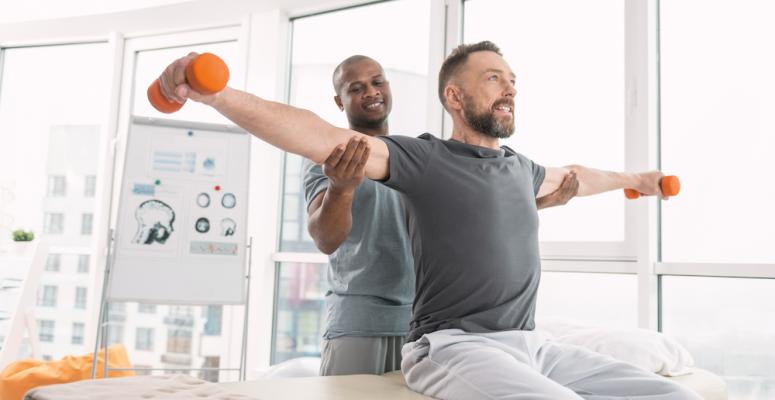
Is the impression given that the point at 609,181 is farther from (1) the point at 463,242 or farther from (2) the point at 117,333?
(2) the point at 117,333

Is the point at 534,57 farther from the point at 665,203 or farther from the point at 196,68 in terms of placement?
the point at 196,68

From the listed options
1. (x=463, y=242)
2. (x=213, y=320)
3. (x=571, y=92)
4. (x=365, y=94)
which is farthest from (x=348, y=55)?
(x=463, y=242)

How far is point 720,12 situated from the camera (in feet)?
8.39

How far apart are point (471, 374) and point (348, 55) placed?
2.77 m

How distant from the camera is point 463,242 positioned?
4.91ft

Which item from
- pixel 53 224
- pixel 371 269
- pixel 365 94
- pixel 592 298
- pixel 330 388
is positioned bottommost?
pixel 330 388

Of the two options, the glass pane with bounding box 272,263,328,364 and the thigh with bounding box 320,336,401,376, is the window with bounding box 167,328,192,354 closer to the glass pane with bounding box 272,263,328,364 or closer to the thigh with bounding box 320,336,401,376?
the glass pane with bounding box 272,263,328,364

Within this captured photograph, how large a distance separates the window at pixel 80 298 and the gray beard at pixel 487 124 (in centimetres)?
335

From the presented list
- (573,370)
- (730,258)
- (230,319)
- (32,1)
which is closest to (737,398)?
(730,258)

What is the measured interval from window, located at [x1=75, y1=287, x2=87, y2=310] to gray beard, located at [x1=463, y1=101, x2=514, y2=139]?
335cm

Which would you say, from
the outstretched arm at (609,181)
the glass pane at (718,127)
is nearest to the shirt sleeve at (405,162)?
the outstretched arm at (609,181)

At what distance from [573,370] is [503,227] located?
1.13ft

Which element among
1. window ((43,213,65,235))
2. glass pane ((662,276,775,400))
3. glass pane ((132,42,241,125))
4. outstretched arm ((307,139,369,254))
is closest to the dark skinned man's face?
outstretched arm ((307,139,369,254))

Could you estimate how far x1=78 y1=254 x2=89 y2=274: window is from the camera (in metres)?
4.25
